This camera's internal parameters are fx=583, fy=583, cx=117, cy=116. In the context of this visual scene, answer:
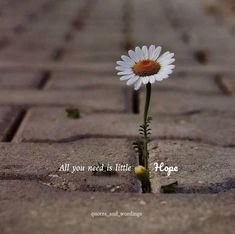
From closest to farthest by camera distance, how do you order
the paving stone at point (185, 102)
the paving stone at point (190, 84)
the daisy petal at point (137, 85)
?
the daisy petal at point (137, 85) < the paving stone at point (185, 102) < the paving stone at point (190, 84)

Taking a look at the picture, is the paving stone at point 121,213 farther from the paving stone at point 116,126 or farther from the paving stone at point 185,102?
the paving stone at point 185,102

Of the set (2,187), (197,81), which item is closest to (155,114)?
(197,81)

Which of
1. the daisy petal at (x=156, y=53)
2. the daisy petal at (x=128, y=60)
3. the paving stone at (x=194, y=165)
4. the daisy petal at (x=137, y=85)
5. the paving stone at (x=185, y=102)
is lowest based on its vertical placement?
the paving stone at (x=194, y=165)

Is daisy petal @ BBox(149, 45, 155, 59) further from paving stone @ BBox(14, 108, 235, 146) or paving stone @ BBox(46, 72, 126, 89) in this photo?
paving stone @ BBox(46, 72, 126, 89)

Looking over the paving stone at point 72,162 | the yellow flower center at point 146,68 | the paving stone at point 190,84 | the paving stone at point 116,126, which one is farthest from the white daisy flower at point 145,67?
the paving stone at point 190,84

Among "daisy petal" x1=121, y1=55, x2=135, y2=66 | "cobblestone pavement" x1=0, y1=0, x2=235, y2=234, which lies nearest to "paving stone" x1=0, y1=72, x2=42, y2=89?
"cobblestone pavement" x1=0, y1=0, x2=235, y2=234

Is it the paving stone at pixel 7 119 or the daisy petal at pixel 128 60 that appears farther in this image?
the paving stone at pixel 7 119

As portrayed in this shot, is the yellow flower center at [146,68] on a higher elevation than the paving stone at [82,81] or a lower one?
lower

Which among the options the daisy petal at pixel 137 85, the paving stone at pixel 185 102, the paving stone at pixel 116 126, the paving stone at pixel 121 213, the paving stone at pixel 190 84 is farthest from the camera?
the paving stone at pixel 190 84
